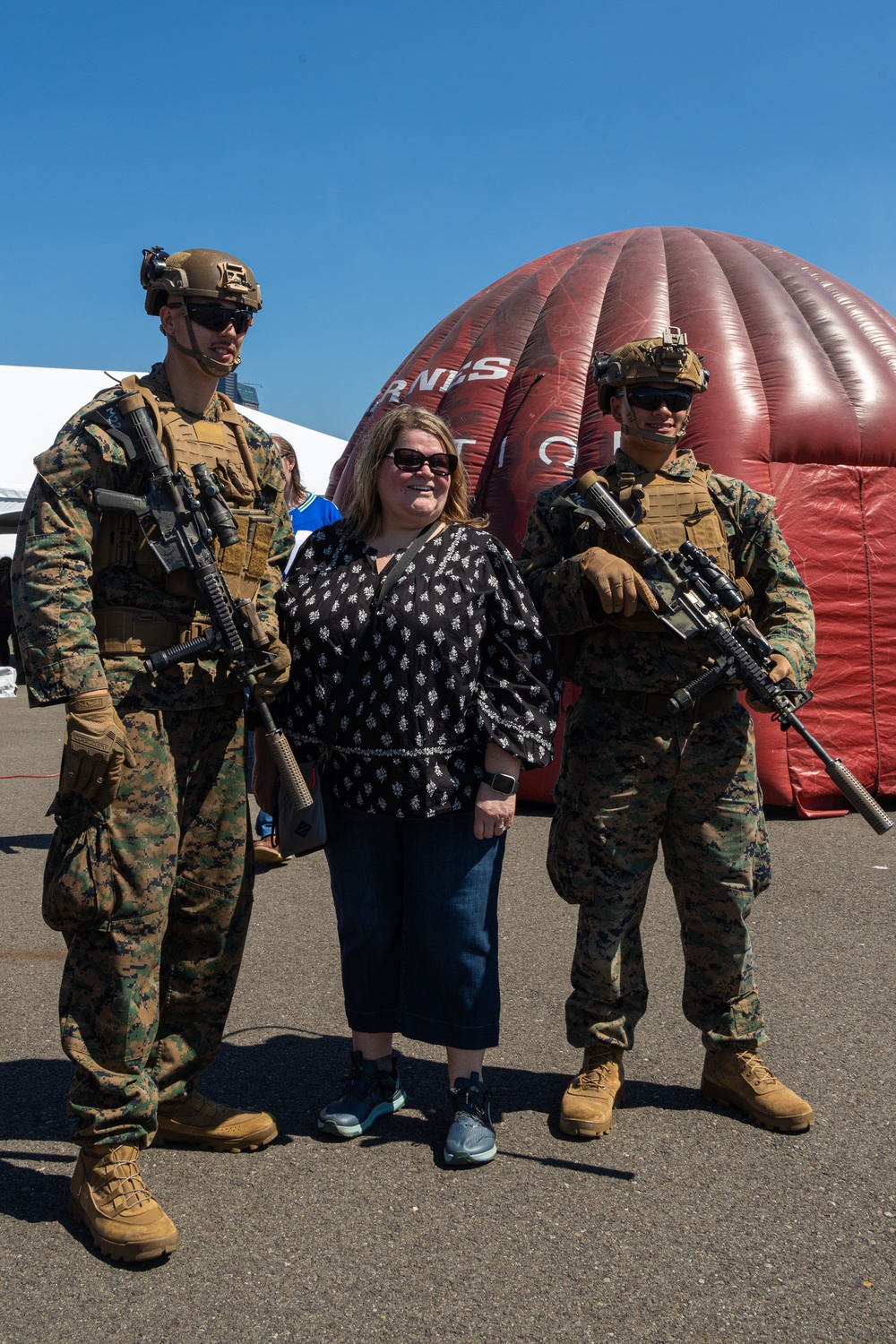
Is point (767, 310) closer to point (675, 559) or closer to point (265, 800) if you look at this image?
point (675, 559)

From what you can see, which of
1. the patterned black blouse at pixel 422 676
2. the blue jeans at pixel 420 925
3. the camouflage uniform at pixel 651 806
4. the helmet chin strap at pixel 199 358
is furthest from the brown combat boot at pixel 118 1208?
the helmet chin strap at pixel 199 358

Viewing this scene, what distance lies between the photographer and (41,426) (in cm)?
2500

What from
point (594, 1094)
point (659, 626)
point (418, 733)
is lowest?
point (594, 1094)

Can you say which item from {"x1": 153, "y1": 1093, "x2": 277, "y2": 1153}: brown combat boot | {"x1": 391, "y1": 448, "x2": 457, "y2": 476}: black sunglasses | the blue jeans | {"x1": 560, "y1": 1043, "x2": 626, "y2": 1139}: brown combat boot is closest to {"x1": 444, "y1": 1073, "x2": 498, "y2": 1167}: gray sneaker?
the blue jeans

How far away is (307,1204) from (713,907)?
1.37 m

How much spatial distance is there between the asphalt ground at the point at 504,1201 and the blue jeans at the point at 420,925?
0.35 meters

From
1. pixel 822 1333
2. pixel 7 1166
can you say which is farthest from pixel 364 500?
pixel 822 1333

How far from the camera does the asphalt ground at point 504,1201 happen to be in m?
2.36

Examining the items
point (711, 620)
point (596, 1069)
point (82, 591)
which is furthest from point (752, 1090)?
point (82, 591)

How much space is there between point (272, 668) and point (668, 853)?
4.29 ft

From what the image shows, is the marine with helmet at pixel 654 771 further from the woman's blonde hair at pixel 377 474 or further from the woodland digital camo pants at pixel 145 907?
the woodland digital camo pants at pixel 145 907

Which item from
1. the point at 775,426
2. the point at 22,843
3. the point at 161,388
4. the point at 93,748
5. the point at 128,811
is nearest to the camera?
the point at 93,748

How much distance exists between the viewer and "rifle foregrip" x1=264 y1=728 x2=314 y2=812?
2.89 metres

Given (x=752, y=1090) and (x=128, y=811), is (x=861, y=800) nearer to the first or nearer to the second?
(x=752, y=1090)
